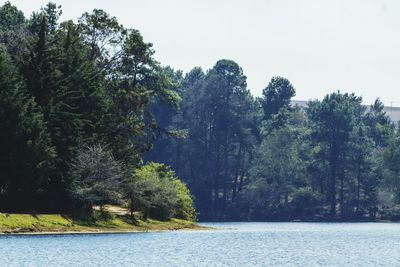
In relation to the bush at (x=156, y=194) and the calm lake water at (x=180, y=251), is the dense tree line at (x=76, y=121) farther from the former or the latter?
the calm lake water at (x=180, y=251)

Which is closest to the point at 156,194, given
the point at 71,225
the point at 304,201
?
the point at 71,225

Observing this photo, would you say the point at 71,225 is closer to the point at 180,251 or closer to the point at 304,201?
the point at 180,251

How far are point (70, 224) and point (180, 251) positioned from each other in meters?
20.9

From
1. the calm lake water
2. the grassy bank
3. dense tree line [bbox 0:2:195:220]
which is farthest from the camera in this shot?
dense tree line [bbox 0:2:195:220]

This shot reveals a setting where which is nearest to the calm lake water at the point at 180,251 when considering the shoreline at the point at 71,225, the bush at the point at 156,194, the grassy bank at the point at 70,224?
the shoreline at the point at 71,225

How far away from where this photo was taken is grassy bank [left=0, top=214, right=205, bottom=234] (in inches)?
2992

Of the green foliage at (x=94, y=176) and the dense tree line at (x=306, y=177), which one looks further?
the dense tree line at (x=306, y=177)

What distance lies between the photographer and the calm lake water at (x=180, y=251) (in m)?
55.2

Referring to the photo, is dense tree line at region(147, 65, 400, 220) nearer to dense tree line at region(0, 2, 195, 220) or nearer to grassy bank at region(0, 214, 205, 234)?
dense tree line at region(0, 2, 195, 220)

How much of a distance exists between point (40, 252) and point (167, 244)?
14707 millimetres

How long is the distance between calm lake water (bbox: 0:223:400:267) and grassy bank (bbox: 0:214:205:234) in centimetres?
362

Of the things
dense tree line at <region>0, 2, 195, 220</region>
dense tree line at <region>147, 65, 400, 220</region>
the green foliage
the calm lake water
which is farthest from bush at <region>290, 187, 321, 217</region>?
the calm lake water

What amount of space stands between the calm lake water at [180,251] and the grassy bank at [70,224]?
143 inches

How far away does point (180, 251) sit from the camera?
64.3 m
